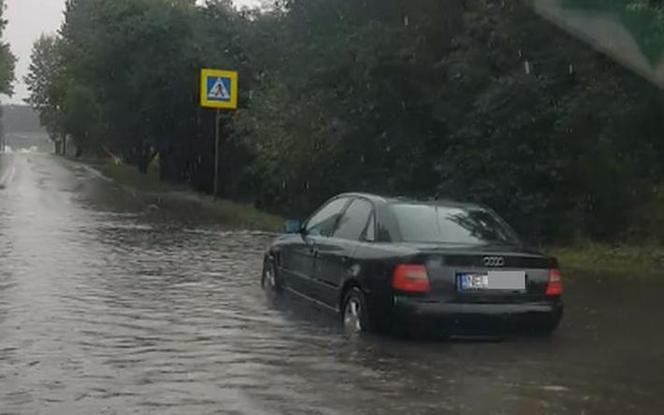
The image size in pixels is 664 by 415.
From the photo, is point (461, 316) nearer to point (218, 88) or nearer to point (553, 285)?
point (553, 285)

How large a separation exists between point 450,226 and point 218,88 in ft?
65.4

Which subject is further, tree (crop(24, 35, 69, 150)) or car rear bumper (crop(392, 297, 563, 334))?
tree (crop(24, 35, 69, 150))

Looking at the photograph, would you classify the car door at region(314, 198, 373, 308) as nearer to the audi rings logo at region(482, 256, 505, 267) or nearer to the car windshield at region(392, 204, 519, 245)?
the car windshield at region(392, 204, 519, 245)

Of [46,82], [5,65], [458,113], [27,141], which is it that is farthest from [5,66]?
[27,141]

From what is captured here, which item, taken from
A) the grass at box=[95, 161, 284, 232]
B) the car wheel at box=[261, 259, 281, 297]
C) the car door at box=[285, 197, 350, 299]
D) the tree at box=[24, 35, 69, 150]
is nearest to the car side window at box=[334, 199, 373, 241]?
the car door at box=[285, 197, 350, 299]

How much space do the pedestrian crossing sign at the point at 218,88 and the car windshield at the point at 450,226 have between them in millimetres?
19373

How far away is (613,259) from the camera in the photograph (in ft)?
49.6

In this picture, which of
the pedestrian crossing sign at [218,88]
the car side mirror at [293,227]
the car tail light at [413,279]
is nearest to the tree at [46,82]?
the pedestrian crossing sign at [218,88]

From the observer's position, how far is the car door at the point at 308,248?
10297 millimetres

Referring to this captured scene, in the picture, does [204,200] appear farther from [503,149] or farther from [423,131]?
[503,149]

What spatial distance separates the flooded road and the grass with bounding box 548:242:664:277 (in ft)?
2.54

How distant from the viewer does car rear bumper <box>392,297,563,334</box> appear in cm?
847

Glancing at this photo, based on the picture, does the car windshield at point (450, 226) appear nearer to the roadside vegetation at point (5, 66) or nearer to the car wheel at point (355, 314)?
the car wheel at point (355, 314)

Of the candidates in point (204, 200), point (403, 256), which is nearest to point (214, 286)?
point (403, 256)
